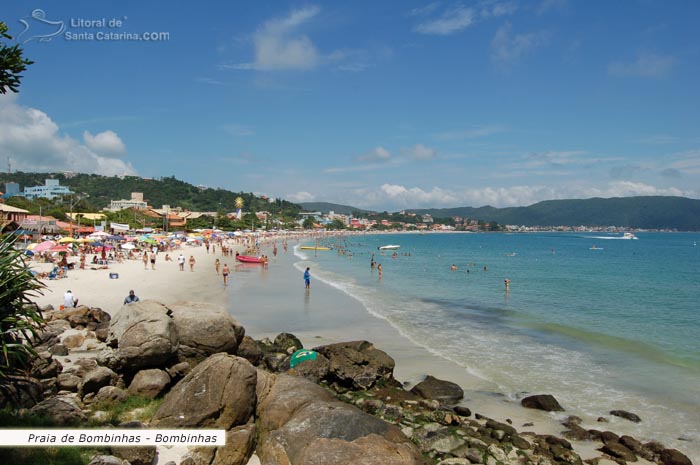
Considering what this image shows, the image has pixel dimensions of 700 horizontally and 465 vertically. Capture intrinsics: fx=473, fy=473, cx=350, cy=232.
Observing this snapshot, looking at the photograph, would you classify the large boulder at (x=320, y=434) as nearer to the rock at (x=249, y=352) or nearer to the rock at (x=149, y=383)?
the rock at (x=149, y=383)

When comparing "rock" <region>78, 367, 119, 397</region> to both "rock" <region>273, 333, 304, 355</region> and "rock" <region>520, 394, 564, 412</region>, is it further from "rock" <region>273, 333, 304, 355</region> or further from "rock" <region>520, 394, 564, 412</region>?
"rock" <region>520, 394, 564, 412</region>

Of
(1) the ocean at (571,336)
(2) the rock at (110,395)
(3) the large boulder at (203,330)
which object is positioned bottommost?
(1) the ocean at (571,336)

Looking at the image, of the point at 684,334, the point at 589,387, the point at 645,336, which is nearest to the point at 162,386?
the point at 589,387

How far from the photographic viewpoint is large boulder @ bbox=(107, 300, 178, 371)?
9.59 m

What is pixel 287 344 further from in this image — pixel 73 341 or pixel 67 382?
pixel 67 382

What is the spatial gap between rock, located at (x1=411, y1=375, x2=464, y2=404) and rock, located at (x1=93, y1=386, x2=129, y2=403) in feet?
21.4

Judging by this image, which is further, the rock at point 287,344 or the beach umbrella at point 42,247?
the beach umbrella at point 42,247

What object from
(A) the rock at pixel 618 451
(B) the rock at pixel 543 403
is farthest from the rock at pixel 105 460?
(B) the rock at pixel 543 403

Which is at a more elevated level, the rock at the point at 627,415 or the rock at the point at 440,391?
the rock at the point at 440,391

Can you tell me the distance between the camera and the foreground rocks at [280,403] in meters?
6.48

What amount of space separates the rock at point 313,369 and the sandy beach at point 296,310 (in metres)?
2.32

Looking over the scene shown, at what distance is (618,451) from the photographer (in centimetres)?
880

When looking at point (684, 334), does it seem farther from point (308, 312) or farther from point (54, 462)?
point (54, 462)

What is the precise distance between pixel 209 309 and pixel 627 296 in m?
29.9
